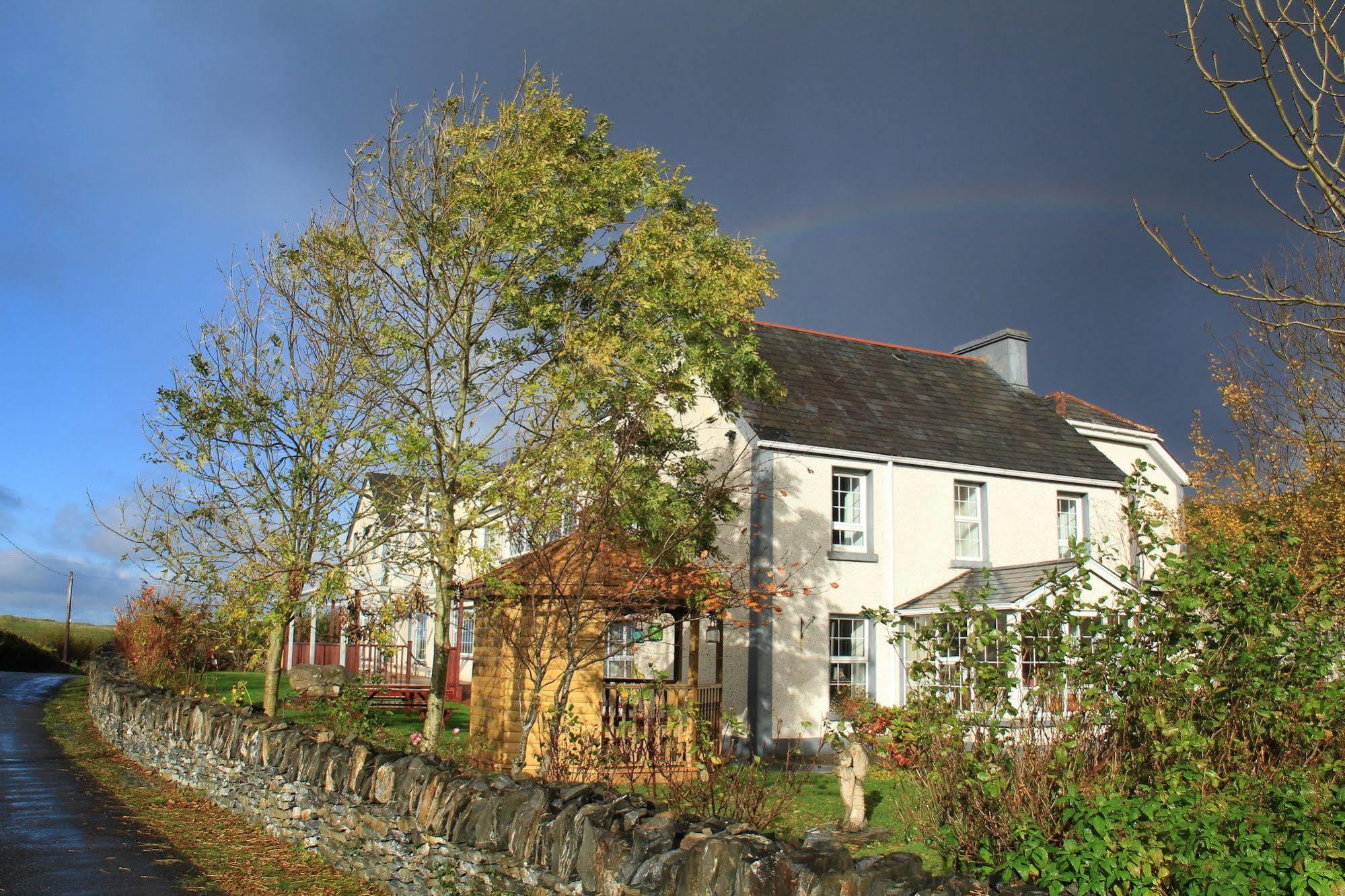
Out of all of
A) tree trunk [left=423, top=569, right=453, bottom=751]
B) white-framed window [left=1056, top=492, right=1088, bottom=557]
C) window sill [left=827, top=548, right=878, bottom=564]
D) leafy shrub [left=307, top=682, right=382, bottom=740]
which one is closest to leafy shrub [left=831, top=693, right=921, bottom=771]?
window sill [left=827, top=548, right=878, bottom=564]

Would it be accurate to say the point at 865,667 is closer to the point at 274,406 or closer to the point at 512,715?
the point at 512,715

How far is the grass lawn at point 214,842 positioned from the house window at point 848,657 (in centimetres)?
1110

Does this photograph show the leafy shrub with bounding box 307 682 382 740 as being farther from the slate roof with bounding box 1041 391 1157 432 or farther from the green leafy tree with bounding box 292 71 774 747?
the slate roof with bounding box 1041 391 1157 432

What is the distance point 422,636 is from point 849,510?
59.3ft

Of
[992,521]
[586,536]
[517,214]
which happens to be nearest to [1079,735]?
[586,536]

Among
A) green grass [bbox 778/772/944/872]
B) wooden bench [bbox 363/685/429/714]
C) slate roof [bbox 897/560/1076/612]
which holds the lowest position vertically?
green grass [bbox 778/772/944/872]

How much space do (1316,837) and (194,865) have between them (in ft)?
27.0

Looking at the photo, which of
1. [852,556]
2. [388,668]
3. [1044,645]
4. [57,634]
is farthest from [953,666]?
[57,634]

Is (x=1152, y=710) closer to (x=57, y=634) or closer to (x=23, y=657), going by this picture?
(x=23, y=657)

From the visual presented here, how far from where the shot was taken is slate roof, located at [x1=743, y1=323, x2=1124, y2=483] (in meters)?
20.0

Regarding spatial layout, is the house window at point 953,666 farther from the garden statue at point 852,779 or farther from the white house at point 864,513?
the white house at point 864,513

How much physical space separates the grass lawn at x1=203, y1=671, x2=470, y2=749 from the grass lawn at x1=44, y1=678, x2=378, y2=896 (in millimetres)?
1268

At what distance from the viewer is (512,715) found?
13.2 m

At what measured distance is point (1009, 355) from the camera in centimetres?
2642
